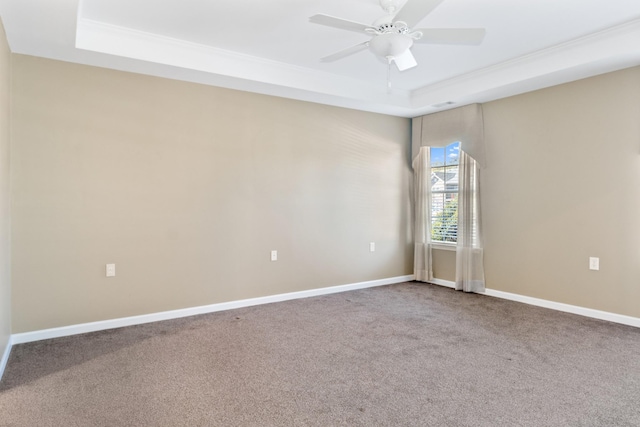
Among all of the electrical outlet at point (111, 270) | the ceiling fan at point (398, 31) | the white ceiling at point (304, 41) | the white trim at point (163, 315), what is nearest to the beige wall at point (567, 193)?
the white ceiling at point (304, 41)

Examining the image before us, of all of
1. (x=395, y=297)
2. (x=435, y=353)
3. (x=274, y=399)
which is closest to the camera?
(x=274, y=399)

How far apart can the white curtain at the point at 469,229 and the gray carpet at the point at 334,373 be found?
0.95 meters

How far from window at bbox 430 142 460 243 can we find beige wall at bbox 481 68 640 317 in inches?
18.4

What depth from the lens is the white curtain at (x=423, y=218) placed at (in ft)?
17.7

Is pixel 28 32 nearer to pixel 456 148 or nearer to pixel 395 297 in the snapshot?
pixel 395 297

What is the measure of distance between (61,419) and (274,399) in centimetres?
113

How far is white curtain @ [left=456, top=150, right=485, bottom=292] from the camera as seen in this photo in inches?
186

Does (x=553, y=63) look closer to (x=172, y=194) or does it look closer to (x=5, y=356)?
(x=172, y=194)


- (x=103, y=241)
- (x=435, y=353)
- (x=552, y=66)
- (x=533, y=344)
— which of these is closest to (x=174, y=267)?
(x=103, y=241)

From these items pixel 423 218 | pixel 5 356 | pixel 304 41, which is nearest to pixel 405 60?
pixel 304 41

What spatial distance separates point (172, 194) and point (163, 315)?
1189 mm

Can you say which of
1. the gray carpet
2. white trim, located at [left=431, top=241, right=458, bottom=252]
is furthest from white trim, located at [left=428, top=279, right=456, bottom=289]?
the gray carpet

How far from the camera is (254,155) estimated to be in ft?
13.9

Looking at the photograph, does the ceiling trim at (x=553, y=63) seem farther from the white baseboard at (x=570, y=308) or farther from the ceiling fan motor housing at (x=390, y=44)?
the white baseboard at (x=570, y=308)
